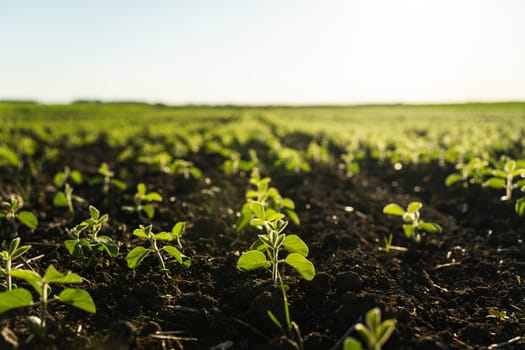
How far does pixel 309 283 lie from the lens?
224 centimetres

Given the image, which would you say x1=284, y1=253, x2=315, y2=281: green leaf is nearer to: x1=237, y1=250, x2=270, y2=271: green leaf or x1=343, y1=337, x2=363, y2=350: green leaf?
x1=237, y1=250, x2=270, y2=271: green leaf

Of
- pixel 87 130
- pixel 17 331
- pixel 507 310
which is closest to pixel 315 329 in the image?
pixel 507 310

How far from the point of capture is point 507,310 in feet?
7.21

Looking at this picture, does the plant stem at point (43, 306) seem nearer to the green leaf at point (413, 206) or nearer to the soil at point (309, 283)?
the soil at point (309, 283)

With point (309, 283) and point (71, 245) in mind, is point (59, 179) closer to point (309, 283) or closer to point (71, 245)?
point (71, 245)

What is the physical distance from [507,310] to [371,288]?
2.34ft

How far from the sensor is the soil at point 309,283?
184 cm

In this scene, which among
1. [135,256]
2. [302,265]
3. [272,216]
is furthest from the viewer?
[272,216]

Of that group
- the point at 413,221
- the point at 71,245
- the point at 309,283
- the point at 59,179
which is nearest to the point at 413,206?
the point at 413,221

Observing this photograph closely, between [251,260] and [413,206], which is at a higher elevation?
[413,206]

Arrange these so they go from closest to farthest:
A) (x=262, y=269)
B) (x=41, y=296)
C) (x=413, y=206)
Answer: (x=41, y=296) → (x=262, y=269) → (x=413, y=206)

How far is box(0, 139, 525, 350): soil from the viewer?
1.84 metres

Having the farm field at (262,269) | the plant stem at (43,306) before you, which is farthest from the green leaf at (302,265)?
the plant stem at (43,306)

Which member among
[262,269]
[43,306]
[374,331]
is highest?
→ [374,331]
